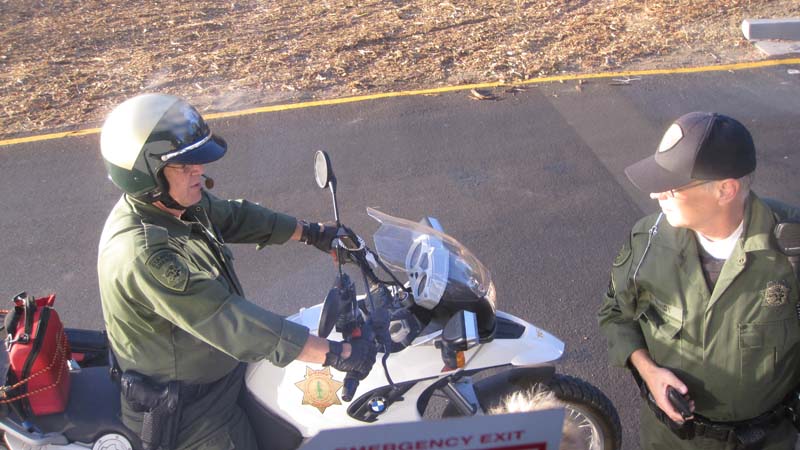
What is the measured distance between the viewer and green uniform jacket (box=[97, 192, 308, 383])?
2672 mm

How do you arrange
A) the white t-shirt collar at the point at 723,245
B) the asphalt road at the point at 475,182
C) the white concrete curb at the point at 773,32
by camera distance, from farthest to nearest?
the white concrete curb at the point at 773,32
the asphalt road at the point at 475,182
the white t-shirt collar at the point at 723,245

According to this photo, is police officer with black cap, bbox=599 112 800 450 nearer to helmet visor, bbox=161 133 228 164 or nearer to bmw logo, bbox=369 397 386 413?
bmw logo, bbox=369 397 386 413

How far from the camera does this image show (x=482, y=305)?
A: 118 inches

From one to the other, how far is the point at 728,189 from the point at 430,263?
1.12 metres

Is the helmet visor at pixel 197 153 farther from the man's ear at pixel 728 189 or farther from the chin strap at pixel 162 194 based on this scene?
the man's ear at pixel 728 189

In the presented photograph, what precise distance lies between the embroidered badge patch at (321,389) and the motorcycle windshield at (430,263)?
513mm

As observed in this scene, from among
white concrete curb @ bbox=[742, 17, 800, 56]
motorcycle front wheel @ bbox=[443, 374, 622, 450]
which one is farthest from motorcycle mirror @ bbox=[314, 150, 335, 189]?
white concrete curb @ bbox=[742, 17, 800, 56]

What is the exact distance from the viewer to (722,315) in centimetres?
273

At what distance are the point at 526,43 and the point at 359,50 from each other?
216 cm

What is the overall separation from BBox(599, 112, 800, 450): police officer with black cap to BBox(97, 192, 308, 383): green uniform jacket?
54.3 inches

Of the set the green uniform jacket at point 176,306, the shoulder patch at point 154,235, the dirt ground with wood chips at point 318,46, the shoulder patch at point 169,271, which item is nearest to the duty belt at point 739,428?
the green uniform jacket at point 176,306

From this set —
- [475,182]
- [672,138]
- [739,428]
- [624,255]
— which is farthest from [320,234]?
[475,182]

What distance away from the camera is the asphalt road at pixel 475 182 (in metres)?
5.51

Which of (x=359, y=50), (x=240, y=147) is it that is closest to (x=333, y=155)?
(x=240, y=147)
